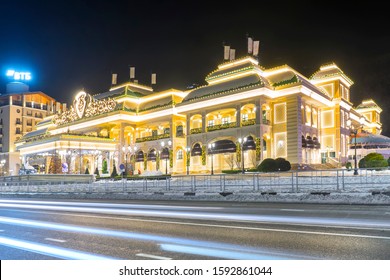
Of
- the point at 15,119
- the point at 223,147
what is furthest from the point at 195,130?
the point at 15,119

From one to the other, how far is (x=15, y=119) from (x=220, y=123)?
3159 inches

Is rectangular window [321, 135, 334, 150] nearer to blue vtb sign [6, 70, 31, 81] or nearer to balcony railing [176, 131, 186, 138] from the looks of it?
balcony railing [176, 131, 186, 138]

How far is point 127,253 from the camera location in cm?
718

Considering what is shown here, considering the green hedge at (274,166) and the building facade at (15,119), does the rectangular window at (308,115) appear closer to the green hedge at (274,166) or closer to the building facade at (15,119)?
the green hedge at (274,166)

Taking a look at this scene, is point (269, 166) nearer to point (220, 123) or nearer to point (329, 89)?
point (220, 123)

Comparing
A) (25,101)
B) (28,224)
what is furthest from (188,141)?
(25,101)

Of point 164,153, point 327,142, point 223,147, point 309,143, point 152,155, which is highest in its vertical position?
point 327,142

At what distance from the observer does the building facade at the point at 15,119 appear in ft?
376

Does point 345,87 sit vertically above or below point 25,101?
below

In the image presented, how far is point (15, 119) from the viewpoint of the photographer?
388 ft

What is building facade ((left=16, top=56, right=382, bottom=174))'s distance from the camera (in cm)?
5281
